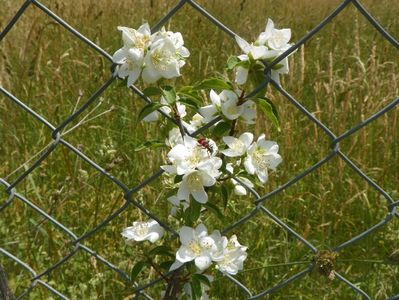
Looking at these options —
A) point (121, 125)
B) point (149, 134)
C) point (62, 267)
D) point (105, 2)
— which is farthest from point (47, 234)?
point (105, 2)

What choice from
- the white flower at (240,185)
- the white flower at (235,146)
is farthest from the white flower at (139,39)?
the white flower at (240,185)

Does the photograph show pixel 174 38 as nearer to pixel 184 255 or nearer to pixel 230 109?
pixel 230 109

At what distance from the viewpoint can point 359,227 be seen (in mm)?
2127

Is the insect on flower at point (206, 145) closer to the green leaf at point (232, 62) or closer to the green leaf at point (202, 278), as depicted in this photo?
the green leaf at point (232, 62)

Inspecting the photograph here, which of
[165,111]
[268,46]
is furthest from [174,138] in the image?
[268,46]

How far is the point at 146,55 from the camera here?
95cm

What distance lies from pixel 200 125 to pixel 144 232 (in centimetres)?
27

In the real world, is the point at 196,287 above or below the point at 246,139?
below

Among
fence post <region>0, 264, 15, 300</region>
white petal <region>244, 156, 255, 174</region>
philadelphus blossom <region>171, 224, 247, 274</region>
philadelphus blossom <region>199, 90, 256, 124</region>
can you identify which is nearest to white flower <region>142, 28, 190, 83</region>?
philadelphus blossom <region>199, 90, 256, 124</region>

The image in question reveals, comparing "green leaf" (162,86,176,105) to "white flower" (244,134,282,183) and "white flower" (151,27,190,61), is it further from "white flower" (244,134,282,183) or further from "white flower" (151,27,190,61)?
"white flower" (244,134,282,183)

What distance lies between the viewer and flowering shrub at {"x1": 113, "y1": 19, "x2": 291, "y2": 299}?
0.96 meters

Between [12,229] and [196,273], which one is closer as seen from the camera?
[196,273]

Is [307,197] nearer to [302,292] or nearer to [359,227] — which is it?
[359,227]

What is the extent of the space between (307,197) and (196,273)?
3.59 feet
